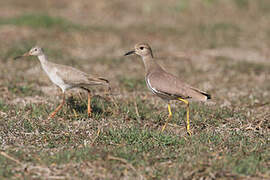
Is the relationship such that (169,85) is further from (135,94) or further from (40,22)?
(40,22)

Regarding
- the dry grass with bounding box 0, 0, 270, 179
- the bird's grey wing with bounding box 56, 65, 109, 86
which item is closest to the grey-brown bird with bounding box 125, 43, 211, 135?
the dry grass with bounding box 0, 0, 270, 179

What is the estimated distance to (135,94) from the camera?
762 cm

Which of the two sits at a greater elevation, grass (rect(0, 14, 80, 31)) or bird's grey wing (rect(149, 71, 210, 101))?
grass (rect(0, 14, 80, 31))

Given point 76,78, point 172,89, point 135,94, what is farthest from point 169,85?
point 135,94

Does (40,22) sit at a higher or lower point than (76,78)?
higher

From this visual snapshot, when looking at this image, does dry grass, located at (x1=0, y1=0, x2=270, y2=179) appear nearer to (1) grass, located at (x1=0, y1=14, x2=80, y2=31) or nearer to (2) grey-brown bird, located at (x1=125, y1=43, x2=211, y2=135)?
(1) grass, located at (x1=0, y1=14, x2=80, y2=31)

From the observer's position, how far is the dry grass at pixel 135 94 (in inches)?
171

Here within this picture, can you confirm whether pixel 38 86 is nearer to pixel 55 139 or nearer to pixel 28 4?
pixel 55 139

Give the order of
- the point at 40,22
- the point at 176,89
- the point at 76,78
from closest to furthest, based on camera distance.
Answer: the point at 176,89
the point at 76,78
the point at 40,22

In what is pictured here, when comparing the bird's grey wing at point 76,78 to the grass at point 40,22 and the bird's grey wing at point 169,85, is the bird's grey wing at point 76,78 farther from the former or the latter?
the grass at point 40,22

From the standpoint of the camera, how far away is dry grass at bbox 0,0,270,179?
4.36 m

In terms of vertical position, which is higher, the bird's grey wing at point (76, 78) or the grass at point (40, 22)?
the grass at point (40, 22)

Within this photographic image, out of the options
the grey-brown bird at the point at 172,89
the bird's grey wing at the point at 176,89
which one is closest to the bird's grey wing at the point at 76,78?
the grey-brown bird at the point at 172,89

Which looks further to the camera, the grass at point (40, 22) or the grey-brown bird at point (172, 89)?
the grass at point (40, 22)
